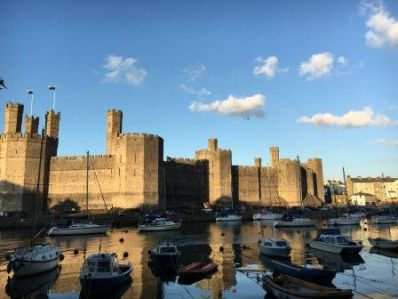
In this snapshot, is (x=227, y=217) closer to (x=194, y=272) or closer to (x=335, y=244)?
(x=335, y=244)

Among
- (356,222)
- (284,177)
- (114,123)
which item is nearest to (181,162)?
(114,123)

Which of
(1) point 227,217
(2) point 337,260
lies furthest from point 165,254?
(1) point 227,217

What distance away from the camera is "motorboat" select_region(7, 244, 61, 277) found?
54.3 ft

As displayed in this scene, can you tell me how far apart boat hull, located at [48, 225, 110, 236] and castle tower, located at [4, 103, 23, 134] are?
70.6 feet

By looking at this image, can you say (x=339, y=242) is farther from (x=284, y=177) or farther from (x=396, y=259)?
(x=284, y=177)

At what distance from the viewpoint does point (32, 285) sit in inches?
619

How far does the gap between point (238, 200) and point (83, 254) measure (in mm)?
46664

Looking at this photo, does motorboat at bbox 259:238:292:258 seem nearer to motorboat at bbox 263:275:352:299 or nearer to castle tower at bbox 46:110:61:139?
motorboat at bbox 263:275:352:299

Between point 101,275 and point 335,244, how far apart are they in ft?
41.9

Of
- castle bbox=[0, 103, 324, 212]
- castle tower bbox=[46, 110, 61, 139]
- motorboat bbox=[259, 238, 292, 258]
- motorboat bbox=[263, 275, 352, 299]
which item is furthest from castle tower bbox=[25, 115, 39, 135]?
motorboat bbox=[263, 275, 352, 299]

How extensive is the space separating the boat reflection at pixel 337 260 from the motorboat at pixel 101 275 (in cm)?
910

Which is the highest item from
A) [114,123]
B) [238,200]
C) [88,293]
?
[114,123]

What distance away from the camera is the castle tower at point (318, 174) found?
76750mm

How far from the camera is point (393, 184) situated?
388 ft
